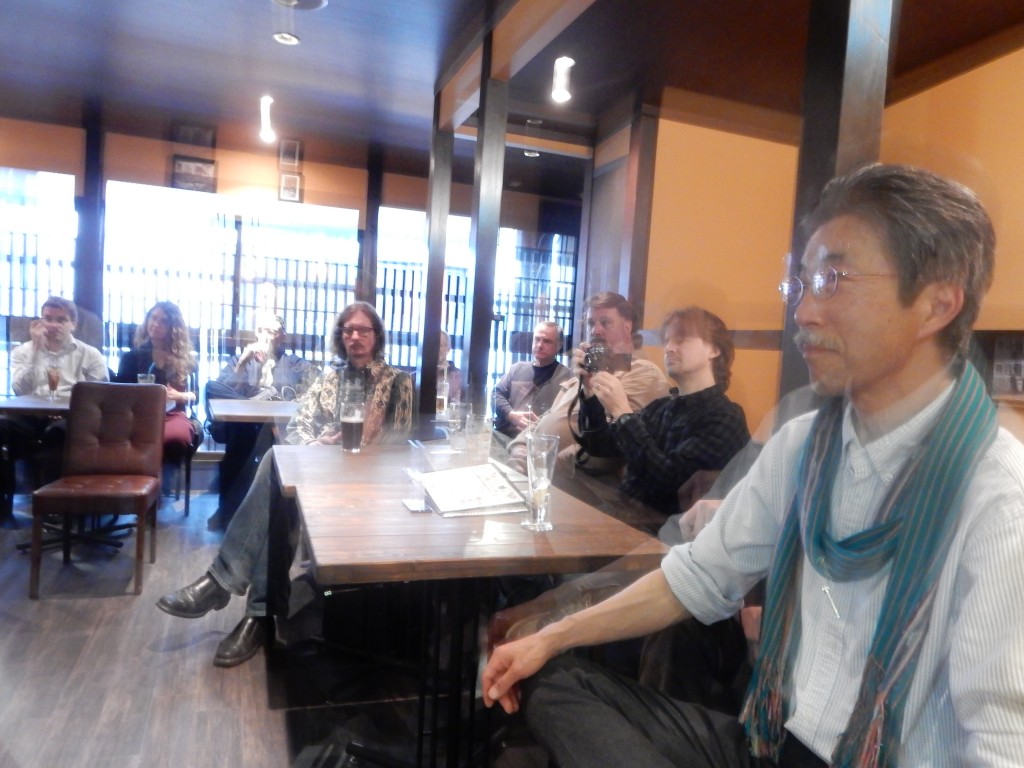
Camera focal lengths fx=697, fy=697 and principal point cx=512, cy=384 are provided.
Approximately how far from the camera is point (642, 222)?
3.25m

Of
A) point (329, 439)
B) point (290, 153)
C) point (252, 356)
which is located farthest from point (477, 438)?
point (290, 153)

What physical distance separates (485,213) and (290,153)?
277cm

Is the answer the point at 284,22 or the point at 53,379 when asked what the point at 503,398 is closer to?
the point at 284,22

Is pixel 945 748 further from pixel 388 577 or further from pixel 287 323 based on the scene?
pixel 287 323

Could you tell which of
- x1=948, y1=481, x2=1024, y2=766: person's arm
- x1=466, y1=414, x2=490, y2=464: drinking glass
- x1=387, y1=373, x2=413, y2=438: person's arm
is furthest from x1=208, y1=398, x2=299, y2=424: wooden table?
x1=948, y1=481, x2=1024, y2=766: person's arm

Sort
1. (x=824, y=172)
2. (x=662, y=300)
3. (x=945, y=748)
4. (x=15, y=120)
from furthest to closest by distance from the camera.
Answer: (x=15, y=120)
(x=662, y=300)
(x=824, y=172)
(x=945, y=748)

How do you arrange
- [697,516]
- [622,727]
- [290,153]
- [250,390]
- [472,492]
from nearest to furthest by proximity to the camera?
[622,727]
[697,516]
[472,492]
[250,390]
[290,153]

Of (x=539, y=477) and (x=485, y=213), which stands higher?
(x=485, y=213)

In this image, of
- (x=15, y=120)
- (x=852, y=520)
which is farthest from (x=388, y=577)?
(x=15, y=120)

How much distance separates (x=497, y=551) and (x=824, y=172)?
2.92ft

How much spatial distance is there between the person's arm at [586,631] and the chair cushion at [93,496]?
2382 mm

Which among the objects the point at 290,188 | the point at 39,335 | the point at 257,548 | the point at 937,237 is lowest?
the point at 257,548

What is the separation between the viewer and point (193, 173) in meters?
5.00

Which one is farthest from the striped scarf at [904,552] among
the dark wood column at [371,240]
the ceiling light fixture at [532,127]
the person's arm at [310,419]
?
the dark wood column at [371,240]
